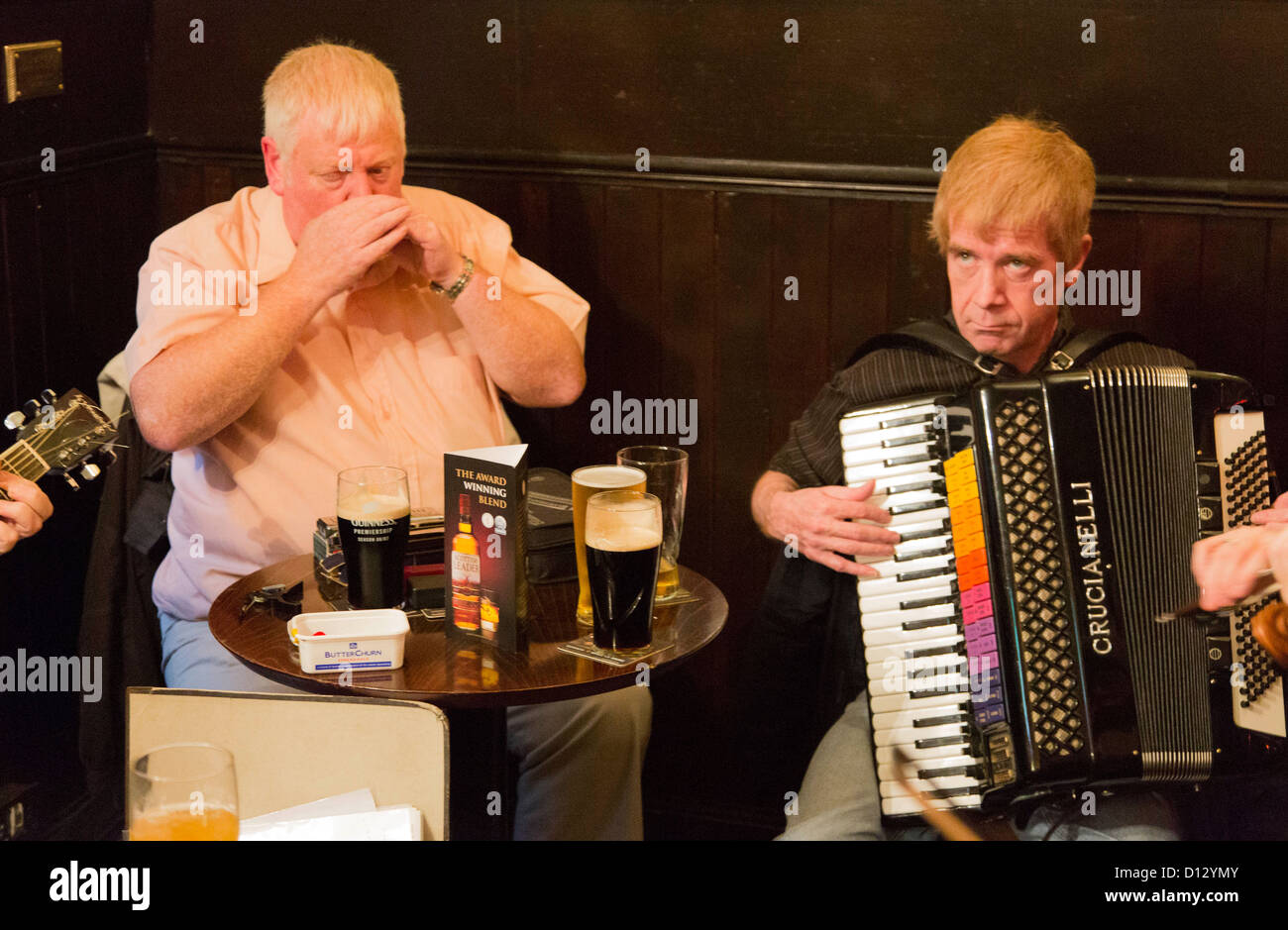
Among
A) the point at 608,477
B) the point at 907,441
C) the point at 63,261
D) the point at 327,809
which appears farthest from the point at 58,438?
the point at 907,441

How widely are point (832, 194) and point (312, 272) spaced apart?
95 centimetres

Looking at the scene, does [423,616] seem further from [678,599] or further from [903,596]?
[903,596]

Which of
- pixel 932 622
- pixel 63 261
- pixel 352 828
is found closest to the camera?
pixel 352 828

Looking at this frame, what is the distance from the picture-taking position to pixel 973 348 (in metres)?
1.96

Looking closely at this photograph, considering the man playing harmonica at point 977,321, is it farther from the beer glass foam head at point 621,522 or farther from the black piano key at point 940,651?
the beer glass foam head at point 621,522

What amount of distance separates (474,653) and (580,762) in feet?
1.77

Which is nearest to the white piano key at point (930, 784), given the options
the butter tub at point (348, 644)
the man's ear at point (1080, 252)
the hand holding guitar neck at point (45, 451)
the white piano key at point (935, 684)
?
the white piano key at point (935, 684)

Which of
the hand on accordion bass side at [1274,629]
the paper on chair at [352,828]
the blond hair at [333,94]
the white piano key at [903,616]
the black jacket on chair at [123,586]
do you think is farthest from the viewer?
the black jacket on chair at [123,586]

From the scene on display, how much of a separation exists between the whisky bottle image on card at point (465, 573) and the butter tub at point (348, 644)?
9 cm

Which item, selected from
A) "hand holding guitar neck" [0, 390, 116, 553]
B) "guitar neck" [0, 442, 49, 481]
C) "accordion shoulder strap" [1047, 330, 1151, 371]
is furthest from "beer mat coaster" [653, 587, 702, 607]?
"guitar neck" [0, 442, 49, 481]

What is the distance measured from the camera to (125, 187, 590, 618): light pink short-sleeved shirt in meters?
2.15

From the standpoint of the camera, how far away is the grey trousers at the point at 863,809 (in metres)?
1.74
